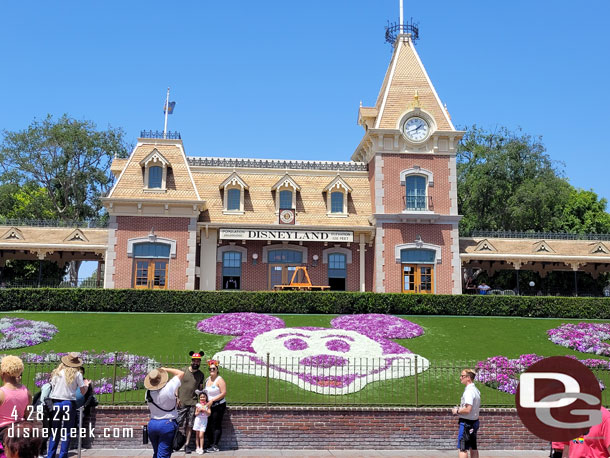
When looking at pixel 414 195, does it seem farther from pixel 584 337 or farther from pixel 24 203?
pixel 24 203

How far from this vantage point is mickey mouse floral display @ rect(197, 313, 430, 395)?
1588 centimetres

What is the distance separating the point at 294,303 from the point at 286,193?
8249 mm

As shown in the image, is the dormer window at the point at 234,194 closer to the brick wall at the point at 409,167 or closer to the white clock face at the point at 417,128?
the brick wall at the point at 409,167

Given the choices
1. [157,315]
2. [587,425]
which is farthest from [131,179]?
[587,425]

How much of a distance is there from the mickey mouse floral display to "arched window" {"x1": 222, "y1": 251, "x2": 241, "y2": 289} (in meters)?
6.49

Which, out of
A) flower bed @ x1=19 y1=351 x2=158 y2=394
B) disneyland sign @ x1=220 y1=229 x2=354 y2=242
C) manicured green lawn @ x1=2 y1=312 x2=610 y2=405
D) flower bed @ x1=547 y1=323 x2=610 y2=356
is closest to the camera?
flower bed @ x1=19 y1=351 x2=158 y2=394

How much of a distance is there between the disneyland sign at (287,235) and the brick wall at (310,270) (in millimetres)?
918

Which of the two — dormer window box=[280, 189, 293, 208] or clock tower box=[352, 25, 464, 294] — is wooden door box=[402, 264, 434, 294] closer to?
clock tower box=[352, 25, 464, 294]

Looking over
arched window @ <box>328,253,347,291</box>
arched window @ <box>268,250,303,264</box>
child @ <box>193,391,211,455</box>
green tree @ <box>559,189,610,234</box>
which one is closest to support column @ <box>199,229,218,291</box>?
arched window @ <box>268,250,303,264</box>

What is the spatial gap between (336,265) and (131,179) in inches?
459

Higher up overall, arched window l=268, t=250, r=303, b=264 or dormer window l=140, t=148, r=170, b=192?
dormer window l=140, t=148, r=170, b=192

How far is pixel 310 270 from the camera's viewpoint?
31.3m

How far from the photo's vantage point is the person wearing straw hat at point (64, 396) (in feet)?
31.7

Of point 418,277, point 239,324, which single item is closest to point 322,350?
point 239,324
